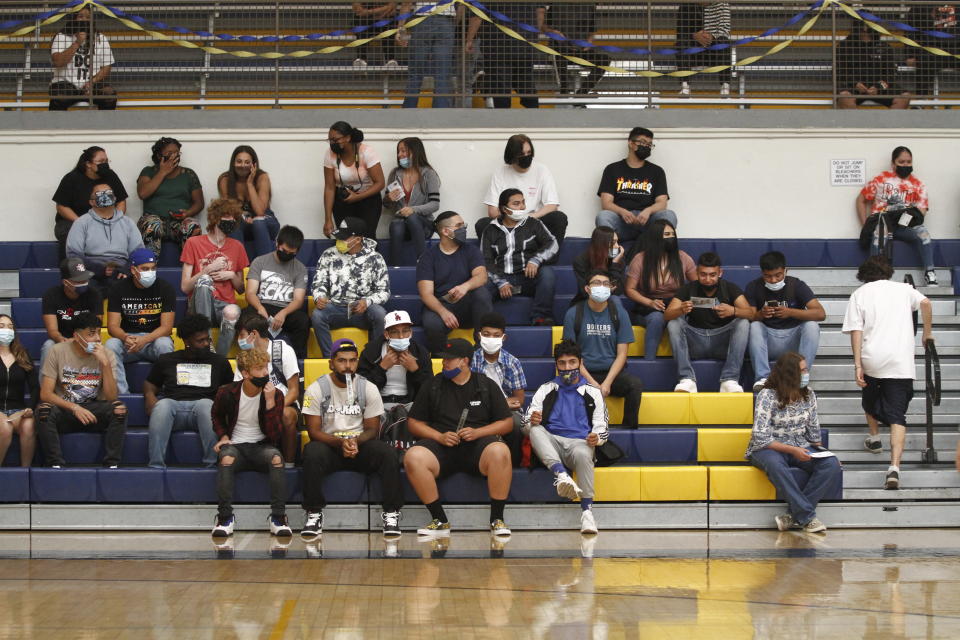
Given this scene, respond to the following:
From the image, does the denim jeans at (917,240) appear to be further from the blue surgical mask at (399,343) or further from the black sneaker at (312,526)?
the black sneaker at (312,526)

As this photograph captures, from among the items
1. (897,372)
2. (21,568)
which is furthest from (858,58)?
(21,568)

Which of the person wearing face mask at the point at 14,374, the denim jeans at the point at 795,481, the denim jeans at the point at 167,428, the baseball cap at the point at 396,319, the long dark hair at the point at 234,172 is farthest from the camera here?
the long dark hair at the point at 234,172

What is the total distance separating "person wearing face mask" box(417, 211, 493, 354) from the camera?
9.95 meters

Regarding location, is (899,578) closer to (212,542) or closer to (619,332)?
(619,332)

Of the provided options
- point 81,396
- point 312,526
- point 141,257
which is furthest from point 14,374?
point 312,526

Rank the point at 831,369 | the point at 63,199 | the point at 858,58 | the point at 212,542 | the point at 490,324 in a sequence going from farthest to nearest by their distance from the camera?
the point at 858,58 < the point at 63,199 < the point at 831,369 < the point at 490,324 < the point at 212,542

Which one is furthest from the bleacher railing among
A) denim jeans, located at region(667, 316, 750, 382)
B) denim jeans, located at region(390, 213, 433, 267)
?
denim jeans, located at region(667, 316, 750, 382)

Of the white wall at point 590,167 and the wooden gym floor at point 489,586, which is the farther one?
the white wall at point 590,167

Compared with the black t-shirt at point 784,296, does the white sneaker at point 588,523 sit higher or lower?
lower

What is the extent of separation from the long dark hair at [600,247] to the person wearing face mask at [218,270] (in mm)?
2924

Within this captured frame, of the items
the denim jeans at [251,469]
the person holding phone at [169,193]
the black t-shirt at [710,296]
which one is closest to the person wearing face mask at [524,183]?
the black t-shirt at [710,296]

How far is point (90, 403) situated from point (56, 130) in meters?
4.11

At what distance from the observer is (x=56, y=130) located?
1223 centimetres

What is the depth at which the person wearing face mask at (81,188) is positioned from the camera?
11391mm
